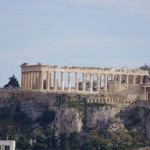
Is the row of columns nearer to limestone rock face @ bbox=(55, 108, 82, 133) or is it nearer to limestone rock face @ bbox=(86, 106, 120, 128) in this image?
limestone rock face @ bbox=(55, 108, 82, 133)

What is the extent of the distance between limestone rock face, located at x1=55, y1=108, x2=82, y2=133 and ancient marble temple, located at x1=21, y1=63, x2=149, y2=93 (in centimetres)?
869

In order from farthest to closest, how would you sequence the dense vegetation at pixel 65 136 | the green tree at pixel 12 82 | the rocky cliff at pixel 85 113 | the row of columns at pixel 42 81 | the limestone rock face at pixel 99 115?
1. the green tree at pixel 12 82
2. the row of columns at pixel 42 81
3. the limestone rock face at pixel 99 115
4. the rocky cliff at pixel 85 113
5. the dense vegetation at pixel 65 136

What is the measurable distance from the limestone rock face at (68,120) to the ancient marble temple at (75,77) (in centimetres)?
869

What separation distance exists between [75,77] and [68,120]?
12193 mm

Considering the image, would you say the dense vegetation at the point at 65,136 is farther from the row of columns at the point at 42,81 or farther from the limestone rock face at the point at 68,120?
the row of columns at the point at 42,81

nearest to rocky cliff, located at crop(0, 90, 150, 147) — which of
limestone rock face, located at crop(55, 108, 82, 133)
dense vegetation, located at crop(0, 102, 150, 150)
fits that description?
limestone rock face, located at crop(55, 108, 82, 133)

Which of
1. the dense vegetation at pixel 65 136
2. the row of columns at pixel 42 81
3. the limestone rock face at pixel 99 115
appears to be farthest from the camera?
the row of columns at pixel 42 81

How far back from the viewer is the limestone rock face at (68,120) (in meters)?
151

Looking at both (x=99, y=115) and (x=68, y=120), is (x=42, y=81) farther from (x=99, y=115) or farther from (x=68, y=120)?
(x=99, y=115)

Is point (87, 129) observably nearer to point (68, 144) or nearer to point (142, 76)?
point (68, 144)

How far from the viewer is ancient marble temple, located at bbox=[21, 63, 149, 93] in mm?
161625

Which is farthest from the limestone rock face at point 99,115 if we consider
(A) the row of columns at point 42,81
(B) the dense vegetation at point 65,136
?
(A) the row of columns at point 42,81

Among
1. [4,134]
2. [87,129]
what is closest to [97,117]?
[87,129]

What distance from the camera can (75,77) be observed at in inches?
6417
